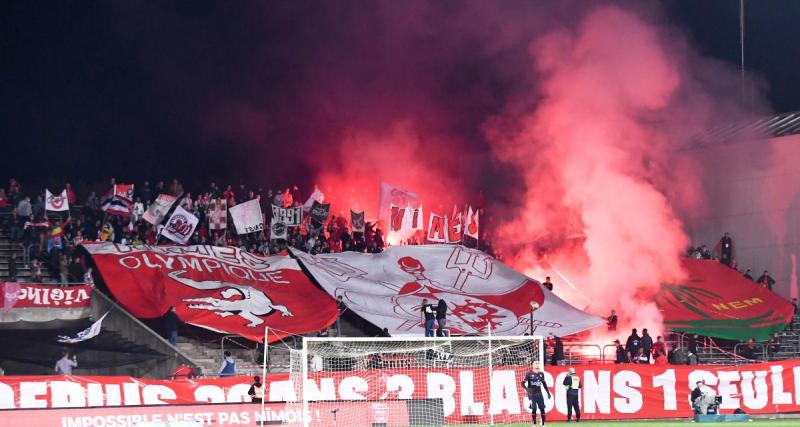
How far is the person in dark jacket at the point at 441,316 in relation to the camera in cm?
3575

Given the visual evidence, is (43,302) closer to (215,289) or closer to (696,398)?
(215,289)

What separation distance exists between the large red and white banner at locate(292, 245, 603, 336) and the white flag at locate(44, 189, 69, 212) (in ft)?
25.0

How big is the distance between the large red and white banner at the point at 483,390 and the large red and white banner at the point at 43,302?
219 inches

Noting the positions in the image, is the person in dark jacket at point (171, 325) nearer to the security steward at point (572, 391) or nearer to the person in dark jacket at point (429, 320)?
the person in dark jacket at point (429, 320)

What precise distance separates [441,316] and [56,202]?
1261cm

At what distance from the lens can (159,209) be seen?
39.4 meters

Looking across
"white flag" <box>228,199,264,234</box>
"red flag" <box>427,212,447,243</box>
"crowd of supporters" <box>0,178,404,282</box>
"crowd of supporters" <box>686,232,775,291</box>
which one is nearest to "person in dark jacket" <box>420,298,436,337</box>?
"crowd of supporters" <box>0,178,404,282</box>

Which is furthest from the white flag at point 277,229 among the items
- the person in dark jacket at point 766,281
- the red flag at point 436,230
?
the person in dark jacket at point 766,281

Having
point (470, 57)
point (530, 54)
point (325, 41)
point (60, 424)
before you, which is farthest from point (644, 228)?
point (60, 424)

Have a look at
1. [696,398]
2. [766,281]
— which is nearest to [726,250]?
[766,281]

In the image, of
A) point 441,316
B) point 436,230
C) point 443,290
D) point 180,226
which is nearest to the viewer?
point 441,316

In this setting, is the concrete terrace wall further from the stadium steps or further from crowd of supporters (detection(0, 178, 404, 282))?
the stadium steps

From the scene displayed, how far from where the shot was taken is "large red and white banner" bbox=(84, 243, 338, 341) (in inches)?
1391

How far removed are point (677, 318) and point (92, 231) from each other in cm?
1971
